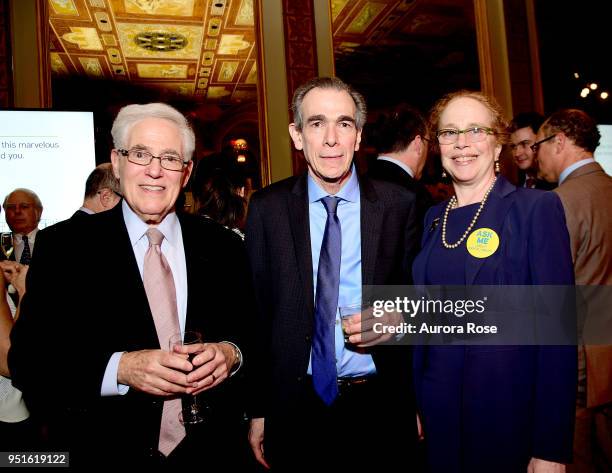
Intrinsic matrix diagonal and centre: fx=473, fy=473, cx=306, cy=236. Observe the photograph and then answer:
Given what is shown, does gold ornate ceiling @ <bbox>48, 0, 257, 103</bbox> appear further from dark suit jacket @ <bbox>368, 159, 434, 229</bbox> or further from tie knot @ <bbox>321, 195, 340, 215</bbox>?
tie knot @ <bbox>321, 195, 340, 215</bbox>

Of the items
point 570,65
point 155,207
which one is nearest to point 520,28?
point 570,65

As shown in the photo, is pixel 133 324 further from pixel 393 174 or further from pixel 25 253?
pixel 25 253

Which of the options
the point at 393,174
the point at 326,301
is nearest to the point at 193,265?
the point at 326,301

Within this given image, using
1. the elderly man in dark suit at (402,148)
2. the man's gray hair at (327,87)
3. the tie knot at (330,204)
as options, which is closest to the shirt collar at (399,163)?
the elderly man in dark suit at (402,148)

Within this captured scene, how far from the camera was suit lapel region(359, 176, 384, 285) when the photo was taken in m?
1.63

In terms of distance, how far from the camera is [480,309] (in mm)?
1461

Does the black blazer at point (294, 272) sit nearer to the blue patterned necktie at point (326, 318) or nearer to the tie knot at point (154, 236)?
the blue patterned necktie at point (326, 318)

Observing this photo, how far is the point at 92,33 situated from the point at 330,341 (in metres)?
9.22

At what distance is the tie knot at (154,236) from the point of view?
1.47 m

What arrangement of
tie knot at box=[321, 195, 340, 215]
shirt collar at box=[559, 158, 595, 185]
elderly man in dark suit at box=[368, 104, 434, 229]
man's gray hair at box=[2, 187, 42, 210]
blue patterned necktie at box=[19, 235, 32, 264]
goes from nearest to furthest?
tie knot at box=[321, 195, 340, 215], shirt collar at box=[559, 158, 595, 185], elderly man in dark suit at box=[368, 104, 434, 229], blue patterned necktie at box=[19, 235, 32, 264], man's gray hair at box=[2, 187, 42, 210]

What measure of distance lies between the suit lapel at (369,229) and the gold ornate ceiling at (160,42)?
23.4 feet

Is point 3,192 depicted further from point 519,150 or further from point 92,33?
point 92,33

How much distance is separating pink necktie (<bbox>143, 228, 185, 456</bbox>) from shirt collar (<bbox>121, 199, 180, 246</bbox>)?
0.08m

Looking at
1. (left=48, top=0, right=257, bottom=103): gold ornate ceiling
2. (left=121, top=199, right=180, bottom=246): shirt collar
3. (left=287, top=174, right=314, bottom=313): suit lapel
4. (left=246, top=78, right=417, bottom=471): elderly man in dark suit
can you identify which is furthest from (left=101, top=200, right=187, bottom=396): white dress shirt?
(left=48, top=0, right=257, bottom=103): gold ornate ceiling
